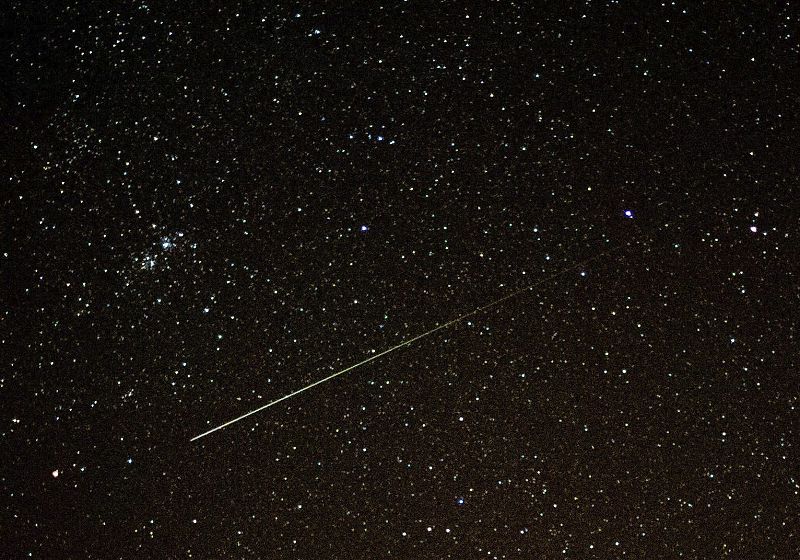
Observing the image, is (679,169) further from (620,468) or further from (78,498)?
(78,498)

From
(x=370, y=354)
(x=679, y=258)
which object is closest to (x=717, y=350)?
(x=679, y=258)

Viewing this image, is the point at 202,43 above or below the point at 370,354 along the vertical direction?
above

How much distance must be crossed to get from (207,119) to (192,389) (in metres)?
0.14

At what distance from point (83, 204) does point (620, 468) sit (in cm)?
30

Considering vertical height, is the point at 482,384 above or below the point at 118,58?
below

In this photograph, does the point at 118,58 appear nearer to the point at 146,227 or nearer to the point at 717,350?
the point at 146,227

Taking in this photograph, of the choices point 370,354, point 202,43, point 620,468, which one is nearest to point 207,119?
point 202,43

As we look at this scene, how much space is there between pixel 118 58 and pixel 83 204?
0.08m

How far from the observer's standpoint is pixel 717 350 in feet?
1.07

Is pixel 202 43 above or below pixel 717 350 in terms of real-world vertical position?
above

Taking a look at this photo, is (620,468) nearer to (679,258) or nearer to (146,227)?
(679,258)

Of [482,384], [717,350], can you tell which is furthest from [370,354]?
[717,350]

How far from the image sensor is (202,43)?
36cm

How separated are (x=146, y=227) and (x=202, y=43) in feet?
0.33
